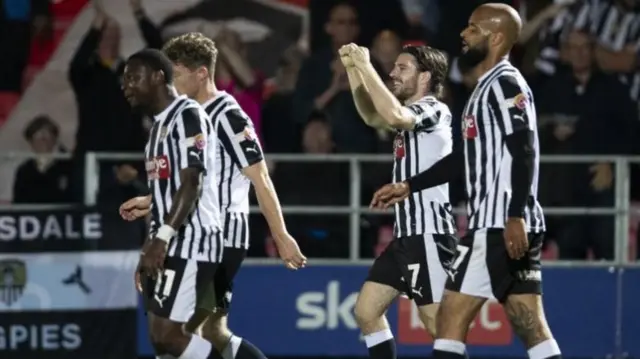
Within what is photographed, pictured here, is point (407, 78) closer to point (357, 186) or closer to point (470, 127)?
point (470, 127)

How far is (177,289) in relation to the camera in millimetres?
8492

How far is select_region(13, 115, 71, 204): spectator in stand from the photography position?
13.3 metres

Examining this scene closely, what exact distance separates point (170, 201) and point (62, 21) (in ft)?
22.3

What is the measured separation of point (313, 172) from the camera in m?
13.2

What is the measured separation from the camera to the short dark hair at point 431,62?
32.2ft

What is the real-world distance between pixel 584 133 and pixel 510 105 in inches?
197

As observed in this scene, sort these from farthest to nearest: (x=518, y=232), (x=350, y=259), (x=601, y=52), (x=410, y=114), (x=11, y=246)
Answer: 1. (x=601, y=52)
2. (x=350, y=259)
3. (x=11, y=246)
4. (x=410, y=114)
5. (x=518, y=232)

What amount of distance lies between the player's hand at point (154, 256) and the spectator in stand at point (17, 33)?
6.79 metres

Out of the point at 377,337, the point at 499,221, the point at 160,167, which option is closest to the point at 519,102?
the point at 499,221

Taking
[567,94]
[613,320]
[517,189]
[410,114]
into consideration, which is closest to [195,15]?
[567,94]

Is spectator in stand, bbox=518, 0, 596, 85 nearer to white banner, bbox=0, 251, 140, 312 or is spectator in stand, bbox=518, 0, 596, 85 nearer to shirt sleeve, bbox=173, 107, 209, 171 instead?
white banner, bbox=0, 251, 140, 312

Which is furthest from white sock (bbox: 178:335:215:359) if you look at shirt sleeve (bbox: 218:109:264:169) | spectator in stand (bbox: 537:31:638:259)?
spectator in stand (bbox: 537:31:638:259)

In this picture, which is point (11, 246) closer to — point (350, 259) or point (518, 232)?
point (350, 259)

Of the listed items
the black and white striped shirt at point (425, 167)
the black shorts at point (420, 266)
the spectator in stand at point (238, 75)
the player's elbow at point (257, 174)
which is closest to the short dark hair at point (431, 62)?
the black and white striped shirt at point (425, 167)
